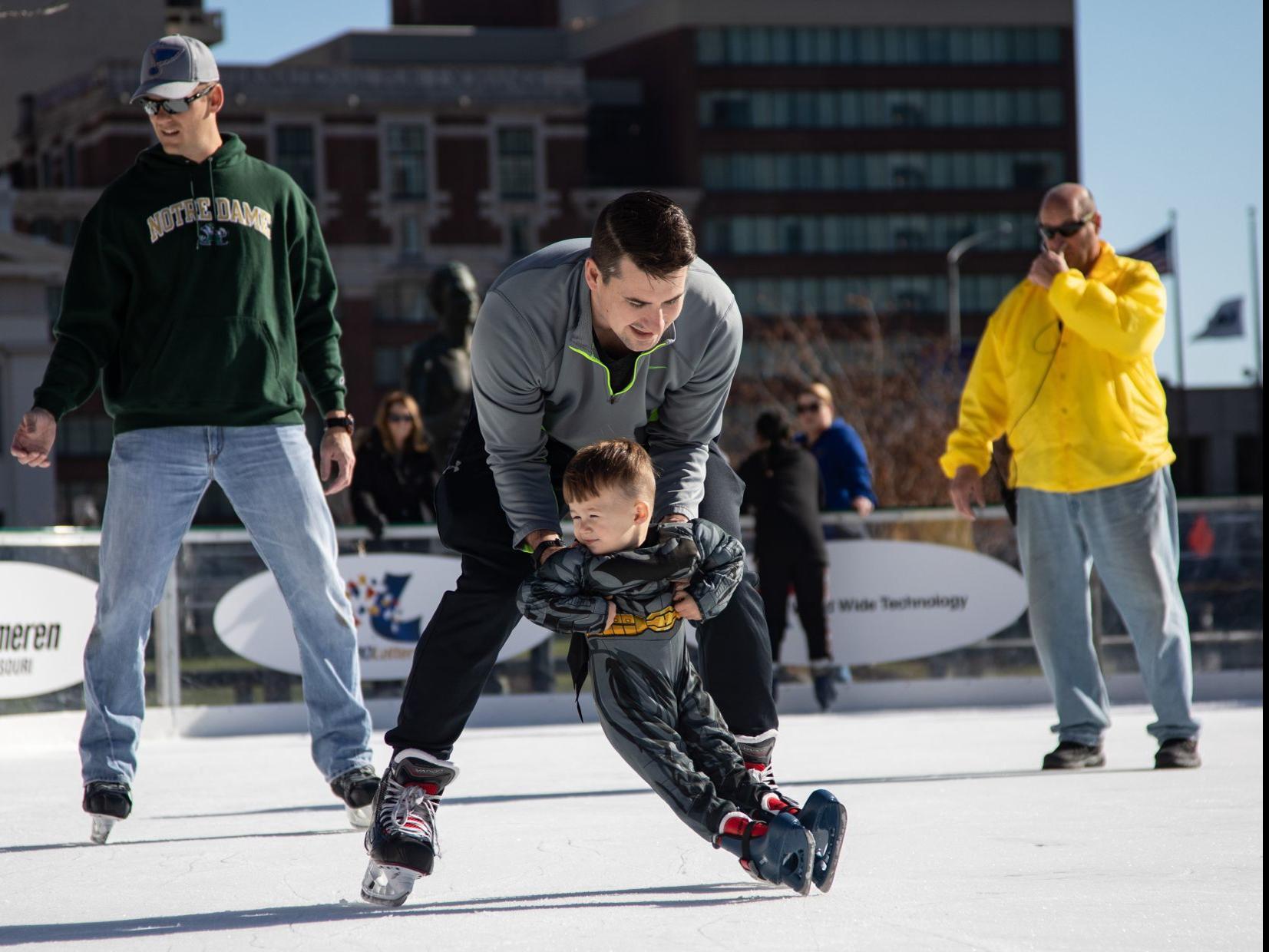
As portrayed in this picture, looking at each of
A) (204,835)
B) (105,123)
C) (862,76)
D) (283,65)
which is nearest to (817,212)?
(862,76)

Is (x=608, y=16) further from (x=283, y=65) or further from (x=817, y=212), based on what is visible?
(x=283, y=65)

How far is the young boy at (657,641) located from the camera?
336cm

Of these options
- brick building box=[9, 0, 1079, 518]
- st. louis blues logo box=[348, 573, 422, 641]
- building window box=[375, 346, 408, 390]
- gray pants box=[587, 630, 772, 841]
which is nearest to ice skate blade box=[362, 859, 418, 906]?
gray pants box=[587, 630, 772, 841]

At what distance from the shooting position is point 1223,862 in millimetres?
3662

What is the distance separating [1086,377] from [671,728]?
2.90 metres

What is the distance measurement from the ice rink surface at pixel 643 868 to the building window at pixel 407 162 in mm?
60598

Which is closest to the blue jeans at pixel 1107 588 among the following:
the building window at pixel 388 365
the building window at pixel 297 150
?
the building window at pixel 388 365

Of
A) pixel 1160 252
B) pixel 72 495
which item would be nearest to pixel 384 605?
pixel 1160 252

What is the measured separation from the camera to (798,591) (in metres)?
9.78

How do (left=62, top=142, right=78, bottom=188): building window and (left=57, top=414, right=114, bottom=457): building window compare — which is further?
(left=62, top=142, right=78, bottom=188): building window

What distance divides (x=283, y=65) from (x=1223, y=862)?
6357cm

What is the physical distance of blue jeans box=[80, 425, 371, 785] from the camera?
449 cm

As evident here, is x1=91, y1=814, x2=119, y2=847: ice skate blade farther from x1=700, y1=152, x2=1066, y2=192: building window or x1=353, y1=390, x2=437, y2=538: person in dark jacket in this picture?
x1=700, y1=152, x2=1066, y2=192: building window

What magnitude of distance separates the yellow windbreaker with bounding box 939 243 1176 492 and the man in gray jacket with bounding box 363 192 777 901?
2.36 m
